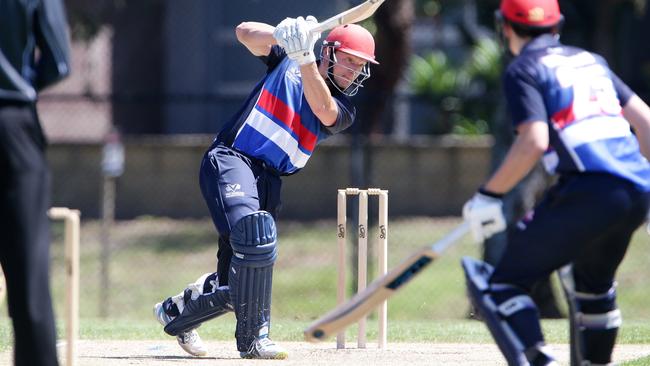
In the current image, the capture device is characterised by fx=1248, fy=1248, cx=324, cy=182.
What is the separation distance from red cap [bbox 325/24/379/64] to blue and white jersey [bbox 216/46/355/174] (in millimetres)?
249

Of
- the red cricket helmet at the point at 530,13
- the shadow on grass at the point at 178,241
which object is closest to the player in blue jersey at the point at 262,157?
the red cricket helmet at the point at 530,13

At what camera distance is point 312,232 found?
1420 cm

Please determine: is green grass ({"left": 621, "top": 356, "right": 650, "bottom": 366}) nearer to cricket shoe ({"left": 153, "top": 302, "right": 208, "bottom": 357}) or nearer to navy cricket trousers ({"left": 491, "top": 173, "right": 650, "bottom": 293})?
navy cricket trousers ({"left": 491, "top": 173, "right": 650, "bottom": 293})

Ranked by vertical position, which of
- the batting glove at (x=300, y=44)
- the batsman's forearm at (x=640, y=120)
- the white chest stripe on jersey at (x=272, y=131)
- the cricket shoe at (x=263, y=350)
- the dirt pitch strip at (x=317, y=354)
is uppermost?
the batsman's forearm at (x=640, y=120)

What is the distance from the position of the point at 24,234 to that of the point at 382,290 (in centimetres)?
141

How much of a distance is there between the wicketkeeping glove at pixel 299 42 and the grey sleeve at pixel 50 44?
170 centimetres

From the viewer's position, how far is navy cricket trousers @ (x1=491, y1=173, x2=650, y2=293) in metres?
4.62

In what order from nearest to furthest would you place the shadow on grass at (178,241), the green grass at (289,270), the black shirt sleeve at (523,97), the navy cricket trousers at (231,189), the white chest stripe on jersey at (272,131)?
the black shirt sleeve at (523,97) → the navy cricket trousers at (231,189) → the white chest stripe on jersey at (272,131) → the green grass at (289,270) → the shadow on grass at (178,241)

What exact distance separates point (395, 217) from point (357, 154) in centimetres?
394

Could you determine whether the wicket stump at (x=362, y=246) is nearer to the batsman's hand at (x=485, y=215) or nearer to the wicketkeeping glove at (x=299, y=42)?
the wicketkeeping glove at (x=299, y=42)

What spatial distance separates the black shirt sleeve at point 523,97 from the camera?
459 cm

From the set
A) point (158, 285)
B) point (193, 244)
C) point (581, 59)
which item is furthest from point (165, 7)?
point (581, 59)

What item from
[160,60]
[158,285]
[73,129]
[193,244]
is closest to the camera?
[158,285]

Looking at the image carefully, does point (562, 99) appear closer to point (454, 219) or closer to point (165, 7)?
point (454, 219)
